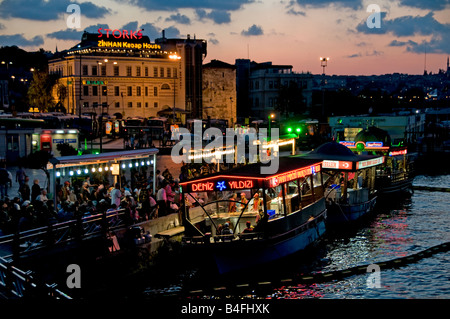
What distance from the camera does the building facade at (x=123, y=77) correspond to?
76.1 meters

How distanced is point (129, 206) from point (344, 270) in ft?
28.3

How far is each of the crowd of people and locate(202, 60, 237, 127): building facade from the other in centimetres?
6281

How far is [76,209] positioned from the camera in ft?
62.4

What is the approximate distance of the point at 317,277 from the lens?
752 inches

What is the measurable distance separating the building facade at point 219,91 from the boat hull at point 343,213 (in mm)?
59918

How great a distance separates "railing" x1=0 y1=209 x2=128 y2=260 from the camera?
14.7 m

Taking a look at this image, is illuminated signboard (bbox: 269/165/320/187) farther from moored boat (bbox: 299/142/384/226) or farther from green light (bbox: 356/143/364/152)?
A: green light (bbox: 356/143/364/152)

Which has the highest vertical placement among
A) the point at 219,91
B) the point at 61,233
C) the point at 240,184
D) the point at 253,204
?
the point at 219,91

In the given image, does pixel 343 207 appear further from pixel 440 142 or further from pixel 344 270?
pixel 440 142

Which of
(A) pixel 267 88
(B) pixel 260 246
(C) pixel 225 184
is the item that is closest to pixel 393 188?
(B) pixel 260 246

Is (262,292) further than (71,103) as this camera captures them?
No

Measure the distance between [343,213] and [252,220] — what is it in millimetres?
9377

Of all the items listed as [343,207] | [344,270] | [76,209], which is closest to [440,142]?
[343,207]

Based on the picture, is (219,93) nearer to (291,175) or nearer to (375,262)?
(375,262)
